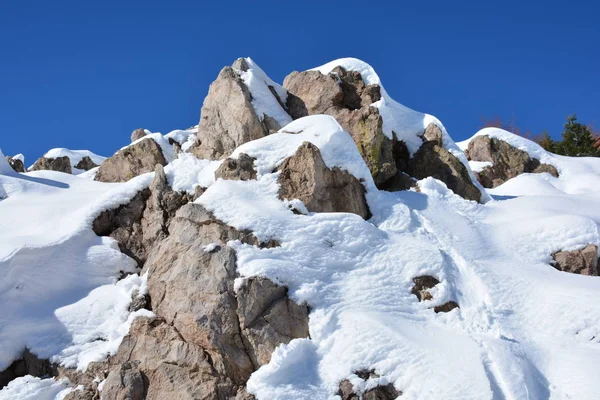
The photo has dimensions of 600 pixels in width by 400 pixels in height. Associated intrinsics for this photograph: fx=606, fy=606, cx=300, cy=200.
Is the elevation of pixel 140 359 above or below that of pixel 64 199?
below

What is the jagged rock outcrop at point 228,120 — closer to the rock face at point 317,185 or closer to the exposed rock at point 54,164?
the rock face at point 317,185

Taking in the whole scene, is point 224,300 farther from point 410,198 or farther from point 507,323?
point 410,198

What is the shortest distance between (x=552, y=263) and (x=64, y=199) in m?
13.1

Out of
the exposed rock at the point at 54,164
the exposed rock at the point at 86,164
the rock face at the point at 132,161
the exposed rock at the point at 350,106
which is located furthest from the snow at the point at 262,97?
the exposed rock at the point at 86,164

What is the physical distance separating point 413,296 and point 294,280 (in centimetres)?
247

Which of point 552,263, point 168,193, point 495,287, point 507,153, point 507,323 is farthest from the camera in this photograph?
point 507,153

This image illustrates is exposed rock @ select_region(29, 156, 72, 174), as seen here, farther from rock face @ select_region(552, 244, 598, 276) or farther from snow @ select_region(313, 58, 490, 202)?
rock face @ select_region(552, 244, 598, 276)

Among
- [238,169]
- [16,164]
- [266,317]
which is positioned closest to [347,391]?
[266,317]

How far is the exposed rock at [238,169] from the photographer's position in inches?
589

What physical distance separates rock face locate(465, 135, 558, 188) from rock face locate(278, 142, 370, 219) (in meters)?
10.9

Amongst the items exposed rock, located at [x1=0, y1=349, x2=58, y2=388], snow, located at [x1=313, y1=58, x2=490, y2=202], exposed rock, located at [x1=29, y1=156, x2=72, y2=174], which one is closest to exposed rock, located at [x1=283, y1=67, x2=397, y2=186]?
snow, located at [x1=313, y1=58, x2=490, y2=202]

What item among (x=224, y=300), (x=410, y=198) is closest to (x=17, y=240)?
(x=224, y=300)

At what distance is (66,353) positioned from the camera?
12.2 meters

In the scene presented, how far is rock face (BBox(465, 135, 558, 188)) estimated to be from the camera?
79.6 feet
